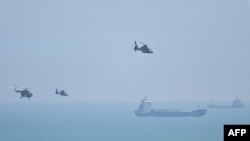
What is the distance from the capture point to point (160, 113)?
3994 centimetres

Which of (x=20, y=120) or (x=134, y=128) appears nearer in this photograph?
(x=134, y=128)

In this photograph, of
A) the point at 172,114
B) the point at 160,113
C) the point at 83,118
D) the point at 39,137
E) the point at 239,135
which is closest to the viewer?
the point at 239,135

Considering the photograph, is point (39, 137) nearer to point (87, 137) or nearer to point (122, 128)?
point (87, 137)

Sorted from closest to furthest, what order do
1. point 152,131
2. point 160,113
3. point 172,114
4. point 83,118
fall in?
point 152,131 → point 160,113 → point 172,114 → point 83,118

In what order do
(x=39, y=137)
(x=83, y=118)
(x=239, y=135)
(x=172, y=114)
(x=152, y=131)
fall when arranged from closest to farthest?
1. (x=239, y=135)
2. (x=39, y=137)
3. (x=152, y=131)
4. (x=172, y=114)
5. (x=83, y=118)

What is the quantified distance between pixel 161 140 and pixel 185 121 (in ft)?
40.4

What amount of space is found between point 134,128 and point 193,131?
5.40 meters

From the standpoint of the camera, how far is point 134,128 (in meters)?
41.5

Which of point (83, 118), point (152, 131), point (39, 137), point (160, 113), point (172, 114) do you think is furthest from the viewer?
point (83, 118)

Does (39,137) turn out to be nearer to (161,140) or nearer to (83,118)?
(161,140)

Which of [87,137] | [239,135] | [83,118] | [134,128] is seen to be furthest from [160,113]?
[239,135]

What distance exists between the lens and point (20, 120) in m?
45.2

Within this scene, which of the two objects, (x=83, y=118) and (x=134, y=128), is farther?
(x=83, y=118)

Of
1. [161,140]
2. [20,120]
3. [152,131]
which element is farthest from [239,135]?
[20,120]
